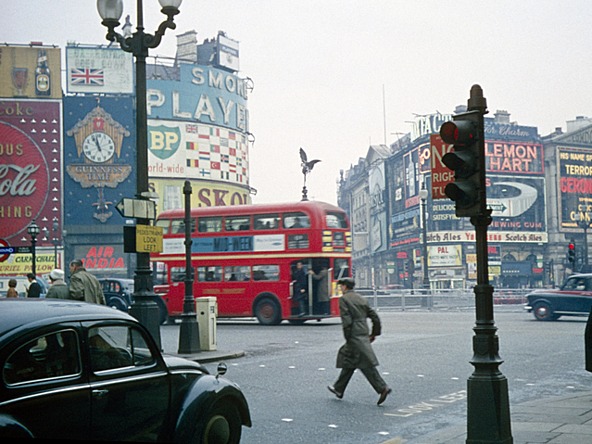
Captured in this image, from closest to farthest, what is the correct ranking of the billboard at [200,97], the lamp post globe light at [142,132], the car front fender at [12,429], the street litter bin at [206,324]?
the car front fender at [12,429] → the lamp post globe light at [142,132] → the street litter bin at [206,324] → the billboard at [200,97]

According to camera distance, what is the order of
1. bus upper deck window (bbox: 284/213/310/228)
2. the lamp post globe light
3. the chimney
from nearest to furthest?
the lamp post globe light
bus upper deck window (bbox: 284/213/310/228)
the chimney

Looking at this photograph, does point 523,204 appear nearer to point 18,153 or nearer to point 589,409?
point 18,153

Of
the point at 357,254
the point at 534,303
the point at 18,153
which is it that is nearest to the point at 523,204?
the point at 357,254

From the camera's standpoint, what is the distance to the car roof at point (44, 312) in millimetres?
5234

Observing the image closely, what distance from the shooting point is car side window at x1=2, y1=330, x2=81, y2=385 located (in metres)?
5.07

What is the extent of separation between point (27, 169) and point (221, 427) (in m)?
72.3

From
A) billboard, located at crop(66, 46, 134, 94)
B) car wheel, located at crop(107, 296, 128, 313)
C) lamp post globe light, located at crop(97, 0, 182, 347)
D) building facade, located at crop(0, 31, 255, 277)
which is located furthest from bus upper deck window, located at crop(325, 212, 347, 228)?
billboard, located at crop(66, 46, 134, 94)

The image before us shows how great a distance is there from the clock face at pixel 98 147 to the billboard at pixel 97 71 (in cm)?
446

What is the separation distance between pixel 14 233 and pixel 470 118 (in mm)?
71562

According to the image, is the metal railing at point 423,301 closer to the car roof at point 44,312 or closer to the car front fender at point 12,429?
the car roof at point 44,312

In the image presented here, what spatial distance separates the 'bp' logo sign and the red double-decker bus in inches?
2055

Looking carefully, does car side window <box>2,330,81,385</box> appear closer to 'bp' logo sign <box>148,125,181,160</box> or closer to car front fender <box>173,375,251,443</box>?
car front fender <box>173,375,251,443</box>

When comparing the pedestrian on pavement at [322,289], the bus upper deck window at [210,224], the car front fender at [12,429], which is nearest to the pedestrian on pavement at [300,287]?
the pedestrian on pavement at [322,289]

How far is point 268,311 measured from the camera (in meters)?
28.6
